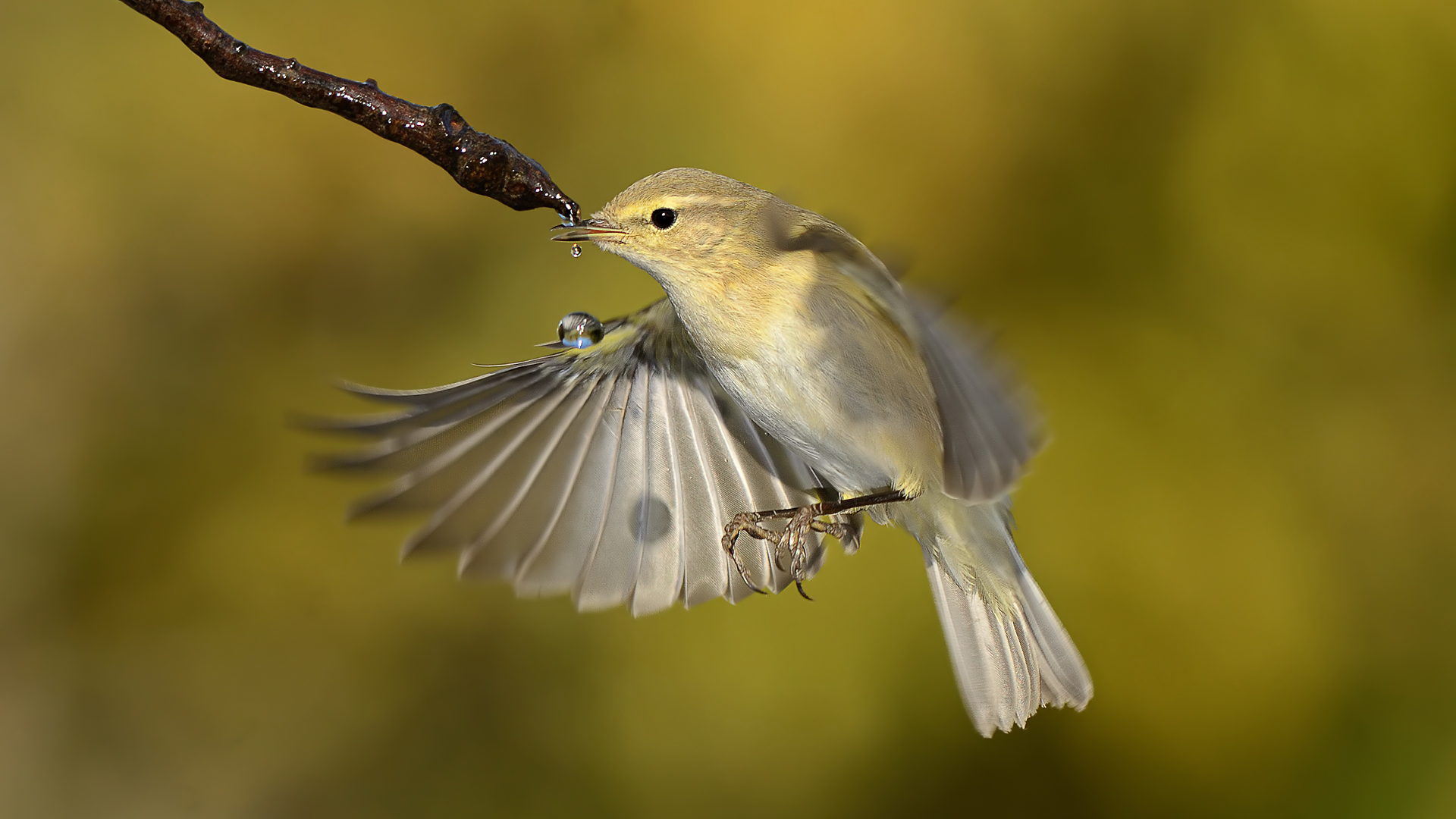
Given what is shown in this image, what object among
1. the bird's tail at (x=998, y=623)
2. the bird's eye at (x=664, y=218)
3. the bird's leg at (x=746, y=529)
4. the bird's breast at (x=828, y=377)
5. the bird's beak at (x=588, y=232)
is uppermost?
the bird's eye at (x=664, y=218)

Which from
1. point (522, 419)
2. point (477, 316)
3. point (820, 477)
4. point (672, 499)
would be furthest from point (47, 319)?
point (820, 477)

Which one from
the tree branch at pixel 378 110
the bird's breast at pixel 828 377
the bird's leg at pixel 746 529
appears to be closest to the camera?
the tree branch at pixel 378 110

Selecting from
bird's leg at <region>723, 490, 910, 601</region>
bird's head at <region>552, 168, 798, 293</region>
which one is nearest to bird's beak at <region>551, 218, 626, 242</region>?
bird's head at <region>552, 168, 798, 293</region>

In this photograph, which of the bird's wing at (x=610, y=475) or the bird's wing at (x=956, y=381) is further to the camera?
the bird's wing at (x=610, y=475)

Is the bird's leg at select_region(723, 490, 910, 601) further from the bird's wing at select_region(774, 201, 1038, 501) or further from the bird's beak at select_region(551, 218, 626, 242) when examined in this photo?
the bird's beak at select_region(551, 218, 626, 242)

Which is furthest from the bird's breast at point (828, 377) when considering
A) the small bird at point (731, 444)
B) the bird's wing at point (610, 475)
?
the bird's wing at point (610, 475)

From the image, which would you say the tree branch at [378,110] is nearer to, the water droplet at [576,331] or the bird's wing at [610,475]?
the water droplet at [576,331]

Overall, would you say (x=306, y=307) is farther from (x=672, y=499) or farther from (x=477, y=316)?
(x=672, y=499)

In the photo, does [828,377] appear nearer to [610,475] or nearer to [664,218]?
[664,218]

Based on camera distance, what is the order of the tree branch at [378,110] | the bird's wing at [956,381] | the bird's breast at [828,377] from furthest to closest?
the bird's breast at [828,377], the bird's wing at [956,381], the tree branch at [378,110]
